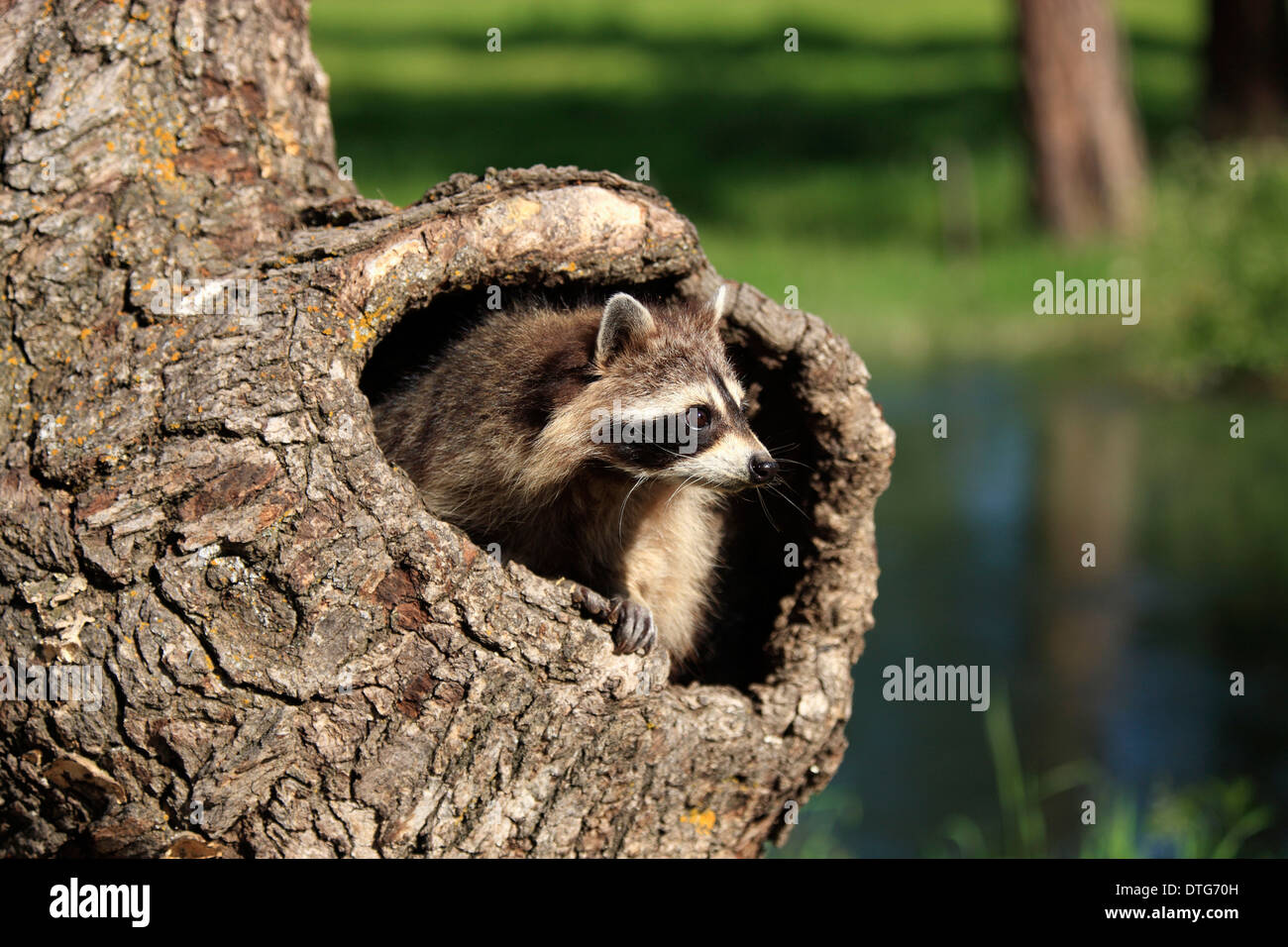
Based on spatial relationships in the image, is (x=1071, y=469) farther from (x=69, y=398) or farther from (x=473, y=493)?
(x=69, y=398)

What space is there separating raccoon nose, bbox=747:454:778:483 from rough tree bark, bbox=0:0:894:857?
2.04 ft

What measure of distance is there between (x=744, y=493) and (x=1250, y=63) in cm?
1532

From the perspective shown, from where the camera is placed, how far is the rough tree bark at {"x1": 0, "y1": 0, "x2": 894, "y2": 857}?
3.83 metres

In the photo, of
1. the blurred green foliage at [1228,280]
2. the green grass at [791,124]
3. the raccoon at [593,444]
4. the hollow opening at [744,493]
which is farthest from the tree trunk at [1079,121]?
the raccoon at [593,444]

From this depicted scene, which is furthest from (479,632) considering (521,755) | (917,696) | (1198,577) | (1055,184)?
(1055,184)

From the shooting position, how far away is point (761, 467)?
4.34m

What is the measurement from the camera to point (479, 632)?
403 cm

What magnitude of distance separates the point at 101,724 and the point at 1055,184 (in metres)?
15.5

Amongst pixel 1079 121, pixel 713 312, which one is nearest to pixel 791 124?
pixel 1079 121

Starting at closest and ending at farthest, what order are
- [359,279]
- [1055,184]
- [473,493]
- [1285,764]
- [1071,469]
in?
[359,279] → [473,493] → [1285,764] → [1071,469] → [1055,184]

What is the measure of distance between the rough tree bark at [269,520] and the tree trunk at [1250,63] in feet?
50.3

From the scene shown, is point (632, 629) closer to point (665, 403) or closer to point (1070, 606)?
point (665, 403)

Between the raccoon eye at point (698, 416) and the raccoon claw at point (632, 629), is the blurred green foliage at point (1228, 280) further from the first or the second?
the raccoon claw at point (632, 629)

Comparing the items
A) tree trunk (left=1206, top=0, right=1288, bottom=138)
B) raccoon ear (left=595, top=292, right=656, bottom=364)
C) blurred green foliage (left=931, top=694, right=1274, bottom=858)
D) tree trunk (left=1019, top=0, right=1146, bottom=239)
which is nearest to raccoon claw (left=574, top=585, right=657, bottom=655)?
raccoon ear (left=595, top=292, right=656, bottom=364)
